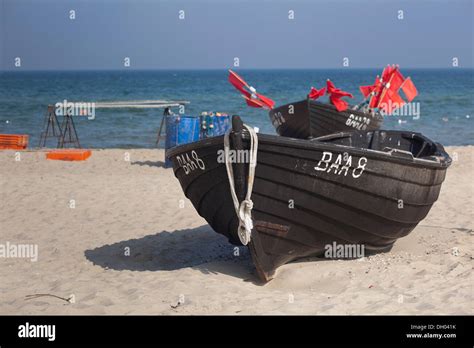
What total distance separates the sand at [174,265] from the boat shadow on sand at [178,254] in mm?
12

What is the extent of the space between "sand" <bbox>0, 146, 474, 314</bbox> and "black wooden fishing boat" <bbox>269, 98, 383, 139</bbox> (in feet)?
7.97

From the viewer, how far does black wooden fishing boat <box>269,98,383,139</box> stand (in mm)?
13258

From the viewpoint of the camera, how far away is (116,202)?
11062 mm

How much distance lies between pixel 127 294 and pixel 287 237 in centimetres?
157

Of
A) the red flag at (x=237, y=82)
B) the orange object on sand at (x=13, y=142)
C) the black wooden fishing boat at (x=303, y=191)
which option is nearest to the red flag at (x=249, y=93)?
the red flag at (x=237, y=82)

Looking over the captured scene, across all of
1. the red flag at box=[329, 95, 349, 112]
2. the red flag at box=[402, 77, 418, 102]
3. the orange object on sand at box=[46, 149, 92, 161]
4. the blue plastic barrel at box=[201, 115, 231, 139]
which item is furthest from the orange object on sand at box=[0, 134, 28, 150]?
the red flag at box=[402, 77, 418, 102]

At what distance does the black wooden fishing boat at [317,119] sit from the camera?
1326 cm

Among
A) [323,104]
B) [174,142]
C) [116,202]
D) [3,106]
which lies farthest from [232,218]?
[3,106]

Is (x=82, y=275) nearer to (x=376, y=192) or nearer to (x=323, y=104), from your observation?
(x=376, y=192)

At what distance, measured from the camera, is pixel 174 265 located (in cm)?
782

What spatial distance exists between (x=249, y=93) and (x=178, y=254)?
206cm

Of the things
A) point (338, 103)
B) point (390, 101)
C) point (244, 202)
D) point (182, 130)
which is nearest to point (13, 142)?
point (182, 130)

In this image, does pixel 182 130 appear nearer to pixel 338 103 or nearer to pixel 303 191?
pixel 338 103
